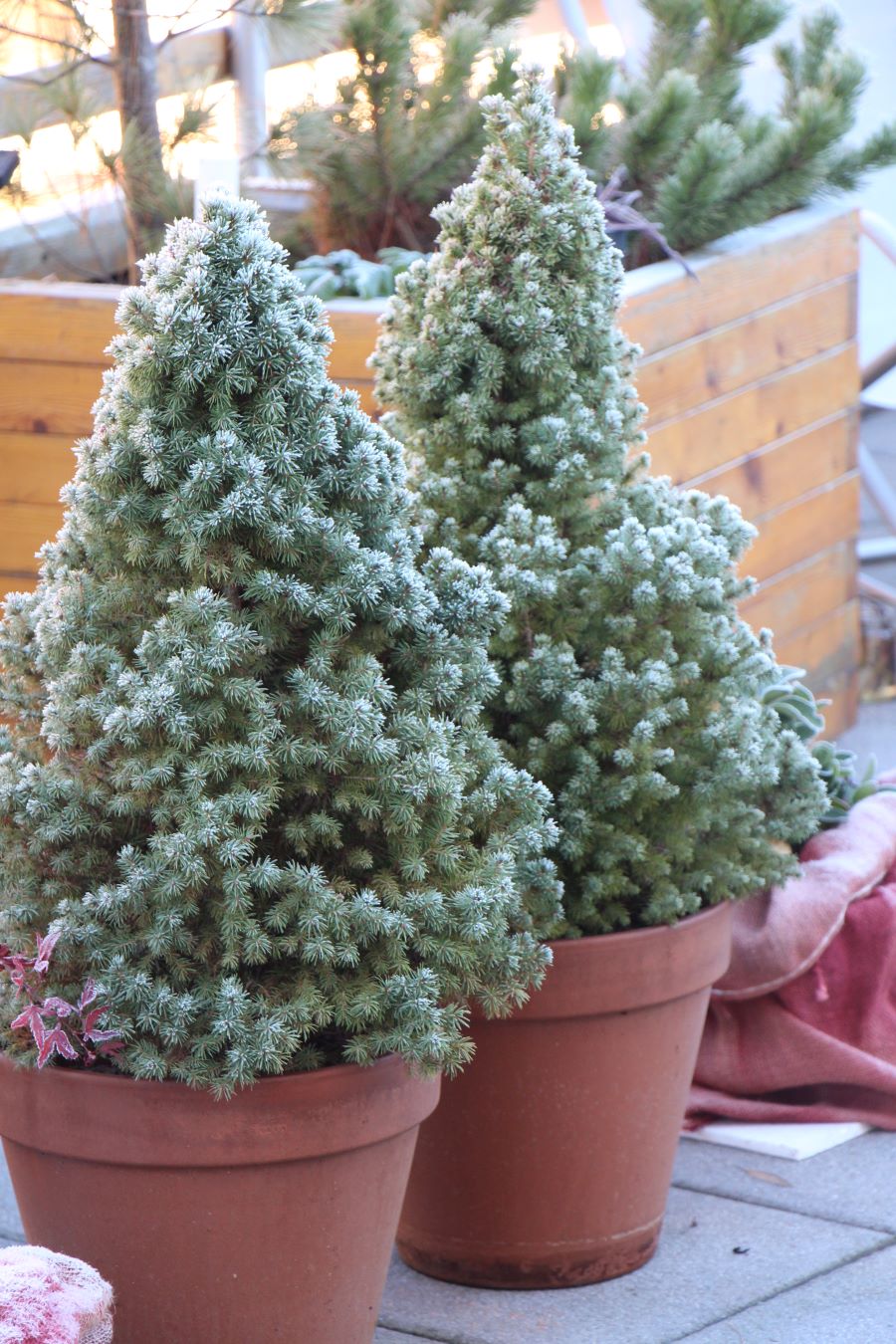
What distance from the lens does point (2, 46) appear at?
12.2 ft

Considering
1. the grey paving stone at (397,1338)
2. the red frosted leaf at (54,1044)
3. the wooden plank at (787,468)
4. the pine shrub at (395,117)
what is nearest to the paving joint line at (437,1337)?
the grey paving stone at (397,1338)

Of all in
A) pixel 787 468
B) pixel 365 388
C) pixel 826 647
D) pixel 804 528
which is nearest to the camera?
pixel 365 388

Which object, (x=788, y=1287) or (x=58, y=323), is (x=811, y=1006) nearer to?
(x=788, y=1287)

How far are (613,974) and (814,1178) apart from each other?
674 mm

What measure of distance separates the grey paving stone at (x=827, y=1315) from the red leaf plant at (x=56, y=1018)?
0.88 meters

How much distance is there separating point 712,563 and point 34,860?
3.04 feet

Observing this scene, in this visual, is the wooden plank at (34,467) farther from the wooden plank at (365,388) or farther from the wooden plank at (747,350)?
the wooden plank at (747,350)

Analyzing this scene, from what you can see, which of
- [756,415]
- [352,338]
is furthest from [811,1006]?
[756,415]

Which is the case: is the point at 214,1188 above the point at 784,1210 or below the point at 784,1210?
above

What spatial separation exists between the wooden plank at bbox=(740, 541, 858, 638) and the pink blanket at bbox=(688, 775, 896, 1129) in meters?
1.31

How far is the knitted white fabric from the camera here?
1465 millimetres

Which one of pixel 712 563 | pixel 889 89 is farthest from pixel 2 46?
pixel 889 89

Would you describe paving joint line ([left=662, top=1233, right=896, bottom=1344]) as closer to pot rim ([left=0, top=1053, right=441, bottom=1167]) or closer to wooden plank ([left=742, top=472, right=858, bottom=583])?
pot rim ([left=0, top=1053, right=441, bottom=1167])

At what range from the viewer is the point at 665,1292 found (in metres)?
2.20
